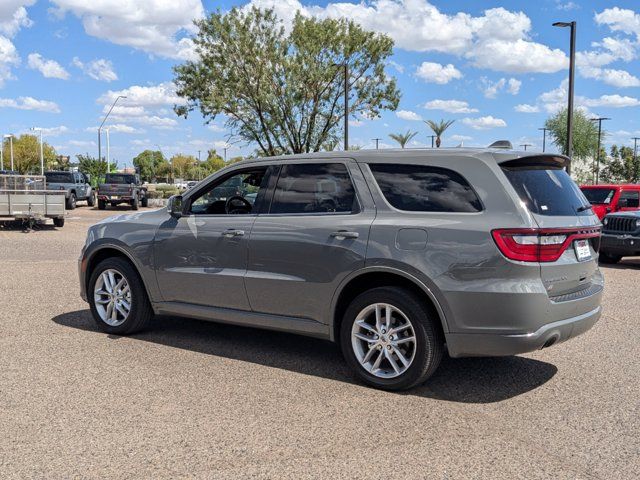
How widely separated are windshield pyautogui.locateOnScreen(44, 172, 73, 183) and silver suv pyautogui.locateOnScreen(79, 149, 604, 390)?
89.8ft

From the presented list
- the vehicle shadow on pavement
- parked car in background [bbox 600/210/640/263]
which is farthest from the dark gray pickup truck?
the vehicle shadow on pavement

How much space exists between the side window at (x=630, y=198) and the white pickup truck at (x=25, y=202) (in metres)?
15.8

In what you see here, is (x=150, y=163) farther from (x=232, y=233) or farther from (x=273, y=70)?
(x=232, y=233)

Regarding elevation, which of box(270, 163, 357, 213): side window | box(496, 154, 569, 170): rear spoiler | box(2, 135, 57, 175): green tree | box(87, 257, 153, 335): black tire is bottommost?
box(87, 257, 153, 335): black tire

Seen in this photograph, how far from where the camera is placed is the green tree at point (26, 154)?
10325 cm

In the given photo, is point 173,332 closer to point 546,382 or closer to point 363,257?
point 363,257

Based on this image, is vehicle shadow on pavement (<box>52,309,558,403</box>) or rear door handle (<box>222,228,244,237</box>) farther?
rear door handle (<box>222,228,244,237</box>)

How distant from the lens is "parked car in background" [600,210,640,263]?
12.3m

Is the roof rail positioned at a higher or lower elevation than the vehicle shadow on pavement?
higher

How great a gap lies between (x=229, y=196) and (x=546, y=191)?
9.03 feet

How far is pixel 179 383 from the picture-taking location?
479cm

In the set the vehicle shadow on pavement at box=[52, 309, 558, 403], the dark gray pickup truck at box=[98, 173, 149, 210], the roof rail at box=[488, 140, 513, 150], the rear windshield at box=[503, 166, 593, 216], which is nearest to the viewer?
the rear windshield at box=[503, 166, 593, 216]

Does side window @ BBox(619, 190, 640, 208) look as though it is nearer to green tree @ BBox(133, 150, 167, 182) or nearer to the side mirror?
the side mirror

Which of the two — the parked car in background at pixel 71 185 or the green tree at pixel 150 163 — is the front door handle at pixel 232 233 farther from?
the green tree at pixel 150 163
